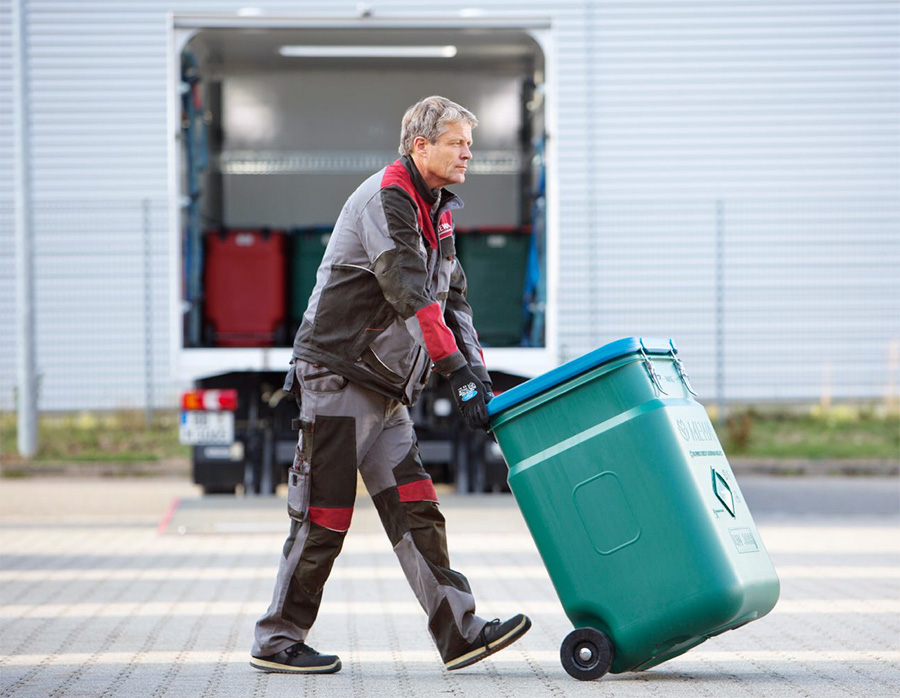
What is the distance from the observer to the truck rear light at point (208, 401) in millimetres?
9609

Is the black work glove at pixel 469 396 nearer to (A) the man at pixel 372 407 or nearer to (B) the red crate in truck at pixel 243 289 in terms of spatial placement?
(A) the man at pixel 372 407

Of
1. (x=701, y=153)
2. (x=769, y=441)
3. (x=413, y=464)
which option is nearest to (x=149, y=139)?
(x=701, y=153)

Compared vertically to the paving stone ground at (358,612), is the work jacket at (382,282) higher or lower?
higher

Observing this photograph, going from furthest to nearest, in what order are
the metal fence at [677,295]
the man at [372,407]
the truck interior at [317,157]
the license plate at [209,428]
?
the metal fence at [677,295] → the truck interior at [317,157] → the license plate at [209,428] → the man at [372,407]

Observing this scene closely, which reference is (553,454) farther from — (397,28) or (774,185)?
(774,185)

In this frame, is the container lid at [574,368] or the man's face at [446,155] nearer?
the container lid at [574,368]

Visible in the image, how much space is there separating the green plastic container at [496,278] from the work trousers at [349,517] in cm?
588

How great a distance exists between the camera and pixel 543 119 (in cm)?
1038

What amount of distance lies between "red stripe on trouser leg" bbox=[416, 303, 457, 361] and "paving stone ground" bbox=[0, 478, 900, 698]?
968mm

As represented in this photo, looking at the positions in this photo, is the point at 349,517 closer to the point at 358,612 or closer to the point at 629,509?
the point at 629,509

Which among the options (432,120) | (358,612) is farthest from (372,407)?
(358,612)

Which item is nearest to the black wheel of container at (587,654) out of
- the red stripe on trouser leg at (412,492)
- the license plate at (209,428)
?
the red stripe on trouser leg at (412,492)

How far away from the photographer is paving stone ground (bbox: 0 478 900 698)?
4.39m

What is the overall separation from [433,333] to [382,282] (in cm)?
21
